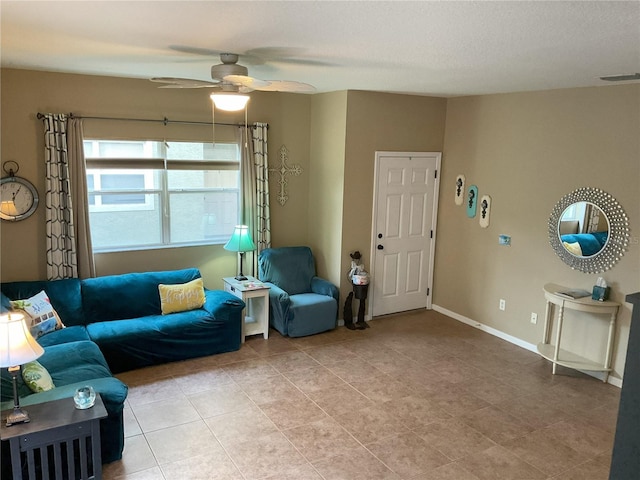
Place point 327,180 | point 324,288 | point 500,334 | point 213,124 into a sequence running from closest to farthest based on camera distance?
point 213,124
point 500,334
point 324,288
point 327,180

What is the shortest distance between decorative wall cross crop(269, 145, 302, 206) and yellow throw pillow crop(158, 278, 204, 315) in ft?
5.18

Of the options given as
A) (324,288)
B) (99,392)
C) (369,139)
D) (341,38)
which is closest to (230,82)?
(341,38)

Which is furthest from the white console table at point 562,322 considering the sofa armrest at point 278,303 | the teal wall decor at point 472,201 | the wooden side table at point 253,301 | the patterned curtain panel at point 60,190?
the patterned curtain panel at point 60,190

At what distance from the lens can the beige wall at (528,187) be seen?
451cm

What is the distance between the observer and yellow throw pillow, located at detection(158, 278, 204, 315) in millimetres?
5090

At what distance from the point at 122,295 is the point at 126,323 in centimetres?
37

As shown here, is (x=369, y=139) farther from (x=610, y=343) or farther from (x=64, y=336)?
(x=64, y=336)

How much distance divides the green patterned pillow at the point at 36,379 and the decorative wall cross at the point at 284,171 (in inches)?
134

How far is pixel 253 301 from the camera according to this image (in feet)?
18.7

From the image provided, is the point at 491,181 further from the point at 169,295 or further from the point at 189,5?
the point at 189,5

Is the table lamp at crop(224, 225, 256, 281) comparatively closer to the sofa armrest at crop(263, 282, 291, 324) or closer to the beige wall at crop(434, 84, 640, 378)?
the sofa armrest at crop(263, 282, 291, 324)

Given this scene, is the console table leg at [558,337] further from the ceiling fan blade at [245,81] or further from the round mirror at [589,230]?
the ceiling fan blade at [245,81]

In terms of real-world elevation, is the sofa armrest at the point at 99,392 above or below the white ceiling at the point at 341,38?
below

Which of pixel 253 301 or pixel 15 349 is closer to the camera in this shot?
pixel 15 349
